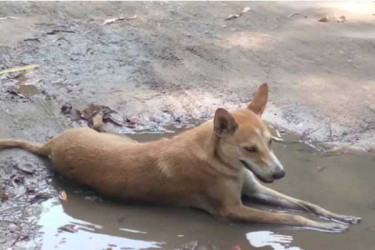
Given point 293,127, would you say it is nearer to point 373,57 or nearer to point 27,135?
point 373,57

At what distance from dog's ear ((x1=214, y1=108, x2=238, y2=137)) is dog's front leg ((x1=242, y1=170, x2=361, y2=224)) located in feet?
1.69

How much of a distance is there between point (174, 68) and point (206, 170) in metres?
3.00

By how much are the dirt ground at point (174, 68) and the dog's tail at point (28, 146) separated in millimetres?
73

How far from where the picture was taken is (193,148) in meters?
6.09

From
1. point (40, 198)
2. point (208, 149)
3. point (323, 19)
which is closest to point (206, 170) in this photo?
point (208, 149)

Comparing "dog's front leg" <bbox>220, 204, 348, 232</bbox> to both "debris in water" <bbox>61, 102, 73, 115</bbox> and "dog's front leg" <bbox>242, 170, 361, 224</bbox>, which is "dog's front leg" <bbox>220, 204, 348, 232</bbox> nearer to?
"dog's front leg" <bbox>242, 170, 361, 224</bbox>

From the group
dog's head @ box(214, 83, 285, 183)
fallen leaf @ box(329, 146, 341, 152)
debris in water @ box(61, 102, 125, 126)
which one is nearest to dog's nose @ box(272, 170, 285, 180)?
dog's head @ box(214, 83, 285, 183)

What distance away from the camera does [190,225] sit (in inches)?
233

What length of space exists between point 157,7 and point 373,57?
3.32 meters

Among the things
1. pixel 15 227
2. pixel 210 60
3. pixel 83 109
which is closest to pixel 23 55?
pixel 83 109

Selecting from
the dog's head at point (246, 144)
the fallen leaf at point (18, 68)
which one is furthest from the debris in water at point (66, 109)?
the dog's head at point (246, 144)

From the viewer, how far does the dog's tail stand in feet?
21.6

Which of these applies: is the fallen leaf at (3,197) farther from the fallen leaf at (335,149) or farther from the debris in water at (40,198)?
the fallen leaf at (335,149)

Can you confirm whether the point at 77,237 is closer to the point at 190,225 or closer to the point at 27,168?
the point at 190,225
